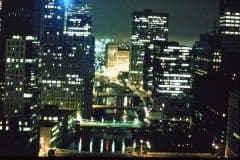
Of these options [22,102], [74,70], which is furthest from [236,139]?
[74,70]

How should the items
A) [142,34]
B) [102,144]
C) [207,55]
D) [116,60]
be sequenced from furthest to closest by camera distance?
[116,60]
[142,34]
[207,55]
[102,144]

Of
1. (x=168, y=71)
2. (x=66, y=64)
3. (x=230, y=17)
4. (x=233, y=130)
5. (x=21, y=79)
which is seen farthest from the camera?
(x=168, y=71)

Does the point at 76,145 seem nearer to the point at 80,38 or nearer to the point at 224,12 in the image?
the point at 224,12

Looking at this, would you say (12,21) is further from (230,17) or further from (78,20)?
(78,20)

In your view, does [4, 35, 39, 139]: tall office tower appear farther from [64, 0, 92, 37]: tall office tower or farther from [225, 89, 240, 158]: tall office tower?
[64, 0, 92, 37]: tall office tower

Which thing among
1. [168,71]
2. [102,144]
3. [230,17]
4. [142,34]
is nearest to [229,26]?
[230,17]
